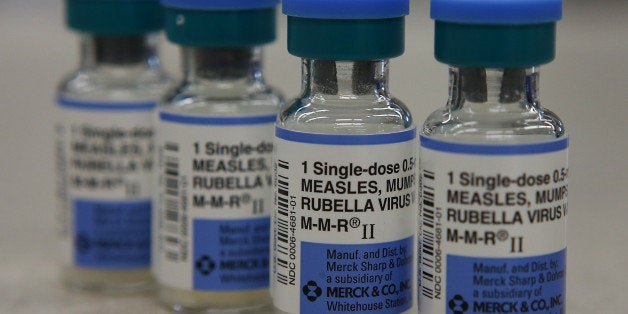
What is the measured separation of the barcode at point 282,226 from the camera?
2.17ft

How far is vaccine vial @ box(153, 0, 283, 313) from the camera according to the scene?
73cm

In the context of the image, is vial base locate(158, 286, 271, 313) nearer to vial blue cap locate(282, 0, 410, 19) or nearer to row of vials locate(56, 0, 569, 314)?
row of vials locate(56, 0, 569, 314)

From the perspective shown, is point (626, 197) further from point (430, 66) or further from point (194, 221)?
point (194, 221)

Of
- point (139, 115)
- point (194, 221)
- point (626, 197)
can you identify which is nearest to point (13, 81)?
point (139, 115)

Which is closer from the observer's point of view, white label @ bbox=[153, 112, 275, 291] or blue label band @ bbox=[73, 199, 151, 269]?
white label @ bbox=[153, 112, 275, 291]

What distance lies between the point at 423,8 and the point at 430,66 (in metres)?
0.09

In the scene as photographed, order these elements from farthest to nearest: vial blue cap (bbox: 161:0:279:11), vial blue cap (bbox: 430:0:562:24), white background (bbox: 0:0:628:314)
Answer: white background (bbox: 0:0:628:314), vial blue cap (bbox: 161:0:279:11), vial blue cap (bbox: 430:0:562:24)

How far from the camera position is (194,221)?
0.75 metres

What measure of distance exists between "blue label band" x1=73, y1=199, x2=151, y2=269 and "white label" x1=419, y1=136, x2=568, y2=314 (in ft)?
0.97

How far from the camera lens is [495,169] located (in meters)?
0.60

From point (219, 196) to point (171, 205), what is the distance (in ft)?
0.14

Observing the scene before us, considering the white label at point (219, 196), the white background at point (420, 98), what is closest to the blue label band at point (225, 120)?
the white label at point (219, 196)

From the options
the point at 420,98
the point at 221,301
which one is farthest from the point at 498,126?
the point at 420,98

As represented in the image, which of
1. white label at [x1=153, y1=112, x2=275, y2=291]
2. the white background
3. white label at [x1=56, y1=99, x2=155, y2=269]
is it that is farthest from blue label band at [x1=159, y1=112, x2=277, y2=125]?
the white background
